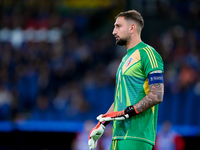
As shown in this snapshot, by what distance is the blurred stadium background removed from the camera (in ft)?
35.3

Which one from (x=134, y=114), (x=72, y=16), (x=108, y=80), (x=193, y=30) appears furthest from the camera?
(x=72, y=16)

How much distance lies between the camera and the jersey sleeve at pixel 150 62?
3.63 m

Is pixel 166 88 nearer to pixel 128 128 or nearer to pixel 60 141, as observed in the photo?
pixel 60 141

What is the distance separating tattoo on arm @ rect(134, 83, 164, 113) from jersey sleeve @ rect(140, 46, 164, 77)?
164 millimetres

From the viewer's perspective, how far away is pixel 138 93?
3.73 metres

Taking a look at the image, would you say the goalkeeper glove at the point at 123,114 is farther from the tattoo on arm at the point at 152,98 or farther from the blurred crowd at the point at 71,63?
the blurred crowd at the point at 71,63

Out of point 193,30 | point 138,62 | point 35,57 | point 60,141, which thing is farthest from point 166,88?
point 138,62

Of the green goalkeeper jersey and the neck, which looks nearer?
the green goalkeeper jersey

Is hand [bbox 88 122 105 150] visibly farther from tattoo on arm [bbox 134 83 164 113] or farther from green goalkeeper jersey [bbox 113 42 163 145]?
tattoo on arm [bbox 134 83 164 113]

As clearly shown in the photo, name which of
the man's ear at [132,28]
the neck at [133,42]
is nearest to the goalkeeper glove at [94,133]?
the neck at [133,42]

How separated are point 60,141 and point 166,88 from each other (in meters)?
3.71

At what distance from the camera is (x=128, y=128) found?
3.74 m

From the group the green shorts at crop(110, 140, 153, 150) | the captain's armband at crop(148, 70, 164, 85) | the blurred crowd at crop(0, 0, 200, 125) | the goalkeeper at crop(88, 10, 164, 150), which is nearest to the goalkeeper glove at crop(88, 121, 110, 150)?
the goalkeeper at crop(88, 10, 164, 150)

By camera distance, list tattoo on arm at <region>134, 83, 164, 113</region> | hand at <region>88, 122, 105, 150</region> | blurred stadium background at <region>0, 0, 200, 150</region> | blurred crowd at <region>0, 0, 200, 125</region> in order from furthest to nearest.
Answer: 1. blurred crowd at <region>0, 0, 200, 125</region>
2. blurred stadium background at <region>0, 0, 200, 150</region>
3. hand at <region>88, 122, 105, 150</region>
4. tattoo on arm at <region>134, 83, 164, 113</region>
